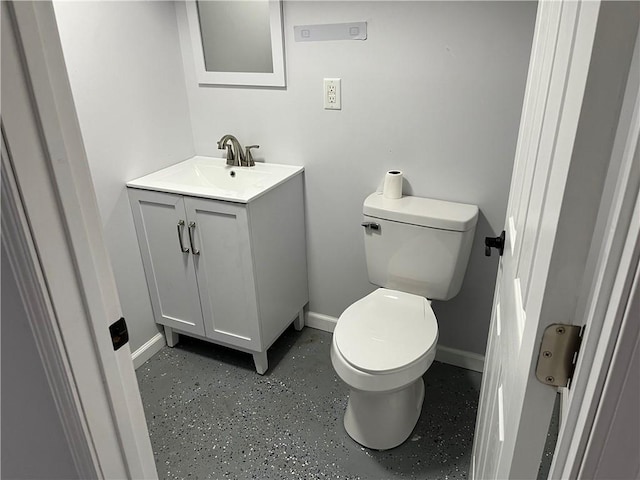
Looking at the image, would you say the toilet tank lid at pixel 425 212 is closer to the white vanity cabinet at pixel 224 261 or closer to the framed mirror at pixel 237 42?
the white vanity cabinet at pixel 224 261

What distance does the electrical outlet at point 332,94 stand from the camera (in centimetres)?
187

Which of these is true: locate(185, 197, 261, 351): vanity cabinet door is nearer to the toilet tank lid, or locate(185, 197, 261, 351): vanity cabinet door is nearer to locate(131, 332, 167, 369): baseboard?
locate(131, 332, 167, 369): baseboard

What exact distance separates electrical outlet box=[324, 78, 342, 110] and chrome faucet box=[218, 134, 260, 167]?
0.40m

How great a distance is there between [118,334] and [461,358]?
5.61 feet

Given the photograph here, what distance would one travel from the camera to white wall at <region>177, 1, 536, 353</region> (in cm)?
164

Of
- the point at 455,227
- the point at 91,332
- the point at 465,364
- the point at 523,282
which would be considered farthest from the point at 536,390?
the point at 465,364

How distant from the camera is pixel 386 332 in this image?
164cm

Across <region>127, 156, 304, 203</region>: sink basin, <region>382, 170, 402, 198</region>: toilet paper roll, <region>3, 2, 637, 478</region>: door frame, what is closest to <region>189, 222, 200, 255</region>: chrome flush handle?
<region>127, 156, 304, 203</region>: sink basin

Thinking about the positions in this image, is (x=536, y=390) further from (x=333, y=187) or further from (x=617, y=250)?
(x=333, y=187)

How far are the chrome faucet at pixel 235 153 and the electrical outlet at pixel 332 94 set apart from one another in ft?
1.31

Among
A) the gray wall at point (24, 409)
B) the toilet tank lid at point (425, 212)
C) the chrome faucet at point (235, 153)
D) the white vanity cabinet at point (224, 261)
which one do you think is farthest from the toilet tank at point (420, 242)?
the gray wall at point (24, 409)

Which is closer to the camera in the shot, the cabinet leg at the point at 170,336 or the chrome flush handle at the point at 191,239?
the chrome flush handle at the point at 191,239

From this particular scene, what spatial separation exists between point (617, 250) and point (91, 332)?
72cm

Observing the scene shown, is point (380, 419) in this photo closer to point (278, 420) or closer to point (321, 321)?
point (278, 420)
